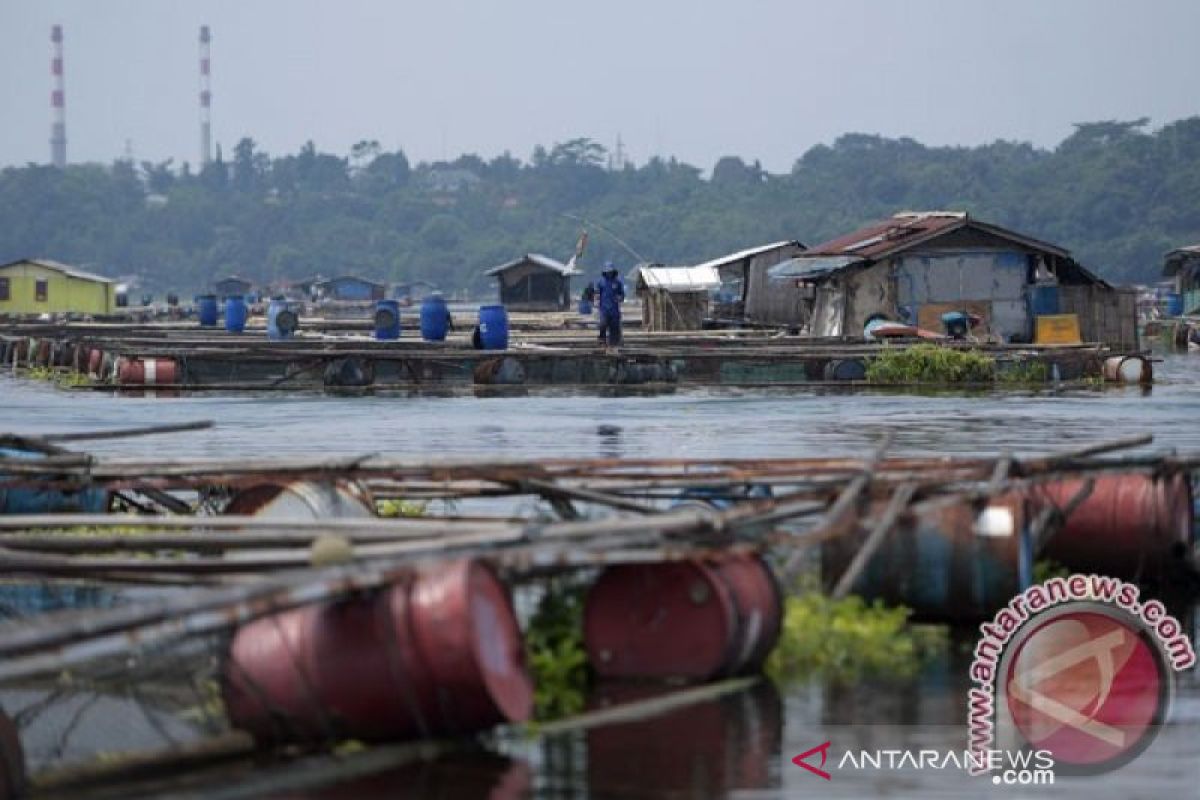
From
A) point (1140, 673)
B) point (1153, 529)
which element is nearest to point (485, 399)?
point (1153, 529)

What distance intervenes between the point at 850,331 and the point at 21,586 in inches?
1382

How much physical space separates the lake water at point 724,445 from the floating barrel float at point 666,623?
0.28 m

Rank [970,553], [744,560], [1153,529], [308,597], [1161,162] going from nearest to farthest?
[308,597] → [744,560] → [970,553] → [1153,529] → [1161,162]

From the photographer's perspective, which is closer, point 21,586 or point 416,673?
point 416,673

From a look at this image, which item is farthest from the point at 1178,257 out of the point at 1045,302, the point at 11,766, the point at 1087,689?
the point at 11,766

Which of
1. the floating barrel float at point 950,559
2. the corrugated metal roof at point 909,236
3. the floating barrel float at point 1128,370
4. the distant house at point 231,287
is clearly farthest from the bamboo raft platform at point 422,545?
the distant house at point 231,287

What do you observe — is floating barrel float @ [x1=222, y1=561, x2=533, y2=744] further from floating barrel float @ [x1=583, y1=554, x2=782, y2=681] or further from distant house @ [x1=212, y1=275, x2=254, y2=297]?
distant house @ [x1=212, y1=275, x2=254, y2=297]

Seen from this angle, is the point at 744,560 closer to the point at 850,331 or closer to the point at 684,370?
the point at 684,370

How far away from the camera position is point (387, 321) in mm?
50531

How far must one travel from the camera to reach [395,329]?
166ft

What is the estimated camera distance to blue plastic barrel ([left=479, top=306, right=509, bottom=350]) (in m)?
41.1

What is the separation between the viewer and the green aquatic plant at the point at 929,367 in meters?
39.2

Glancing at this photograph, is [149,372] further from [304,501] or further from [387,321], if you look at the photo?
[304,501]

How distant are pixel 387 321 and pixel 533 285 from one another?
1540 inches
